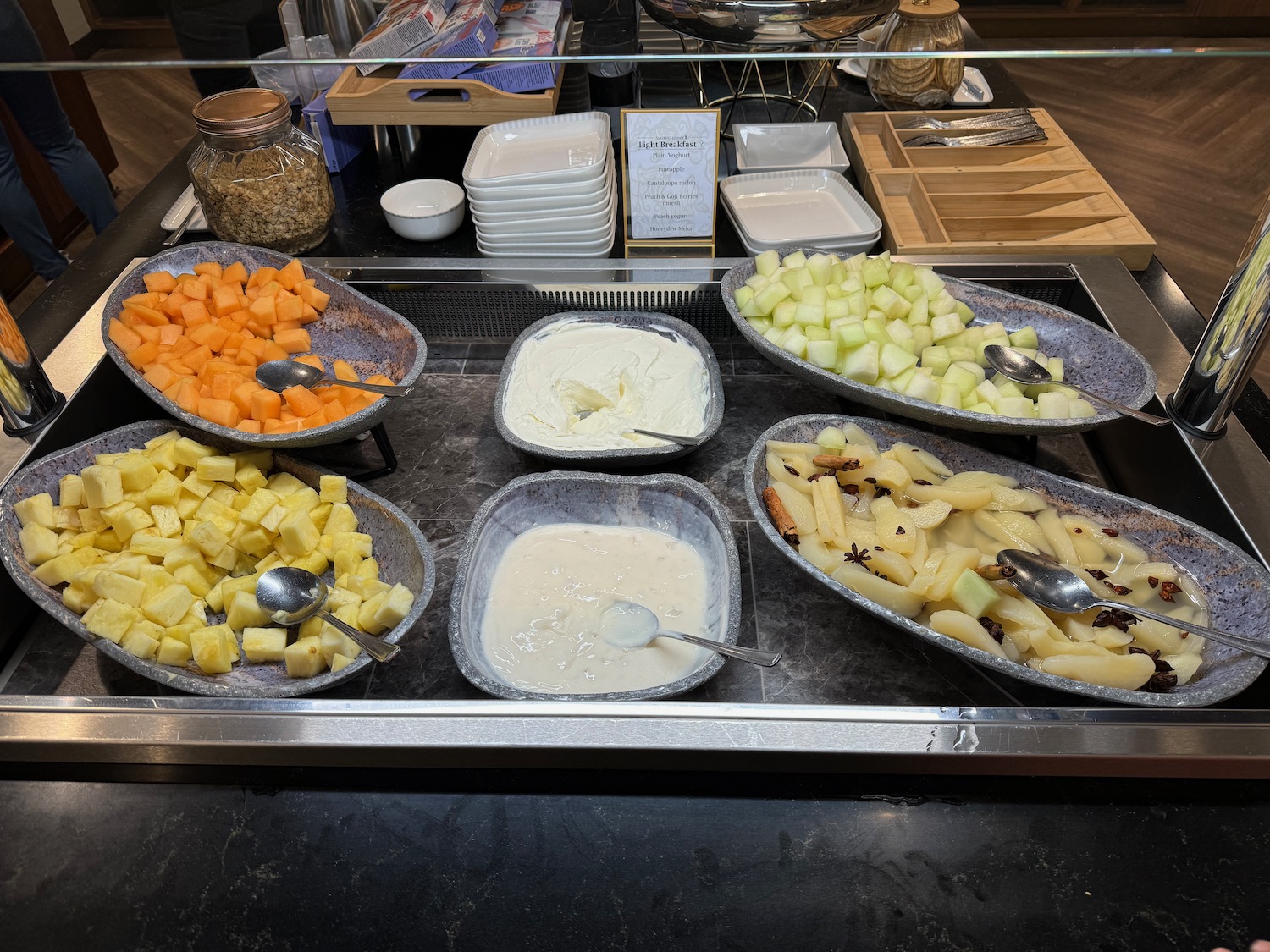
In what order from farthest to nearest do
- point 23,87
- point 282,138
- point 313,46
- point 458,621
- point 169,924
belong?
point 23,87
point 313,46
point 282,138
point 458,621
point 169,924

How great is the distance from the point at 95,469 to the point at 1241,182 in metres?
4.41

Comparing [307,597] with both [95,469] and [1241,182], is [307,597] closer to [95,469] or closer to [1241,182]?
[95,469]

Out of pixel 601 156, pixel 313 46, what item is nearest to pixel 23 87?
pixel 313 46

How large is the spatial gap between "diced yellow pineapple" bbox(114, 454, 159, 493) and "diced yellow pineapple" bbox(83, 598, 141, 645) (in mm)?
188

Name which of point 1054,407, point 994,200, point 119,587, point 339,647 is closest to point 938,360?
point 1054,407

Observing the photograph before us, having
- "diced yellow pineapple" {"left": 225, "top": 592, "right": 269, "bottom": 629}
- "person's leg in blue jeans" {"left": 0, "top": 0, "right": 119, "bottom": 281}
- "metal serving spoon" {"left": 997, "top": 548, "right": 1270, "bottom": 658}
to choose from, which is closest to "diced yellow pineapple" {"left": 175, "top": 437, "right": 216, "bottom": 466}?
"diced yellow pineapple" {"left": 225, "top": 592, "right": 269, "bottom": 629}

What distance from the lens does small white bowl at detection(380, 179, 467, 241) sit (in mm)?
1688

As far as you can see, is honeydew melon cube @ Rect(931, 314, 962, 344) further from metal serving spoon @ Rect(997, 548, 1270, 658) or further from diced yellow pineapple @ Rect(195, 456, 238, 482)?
diced yellow pineapple @ Rect(195, 456, 238, 482)

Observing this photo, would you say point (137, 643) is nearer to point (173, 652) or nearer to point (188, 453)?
point (173, 652)

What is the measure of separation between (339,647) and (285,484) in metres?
0.31

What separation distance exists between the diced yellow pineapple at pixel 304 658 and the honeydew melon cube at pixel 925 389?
2.86ft

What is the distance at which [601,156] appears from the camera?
62.3 inches

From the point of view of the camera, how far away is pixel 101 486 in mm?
1065

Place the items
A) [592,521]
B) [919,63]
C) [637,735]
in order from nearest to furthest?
[637,735]
[592,521]
[919,63]
